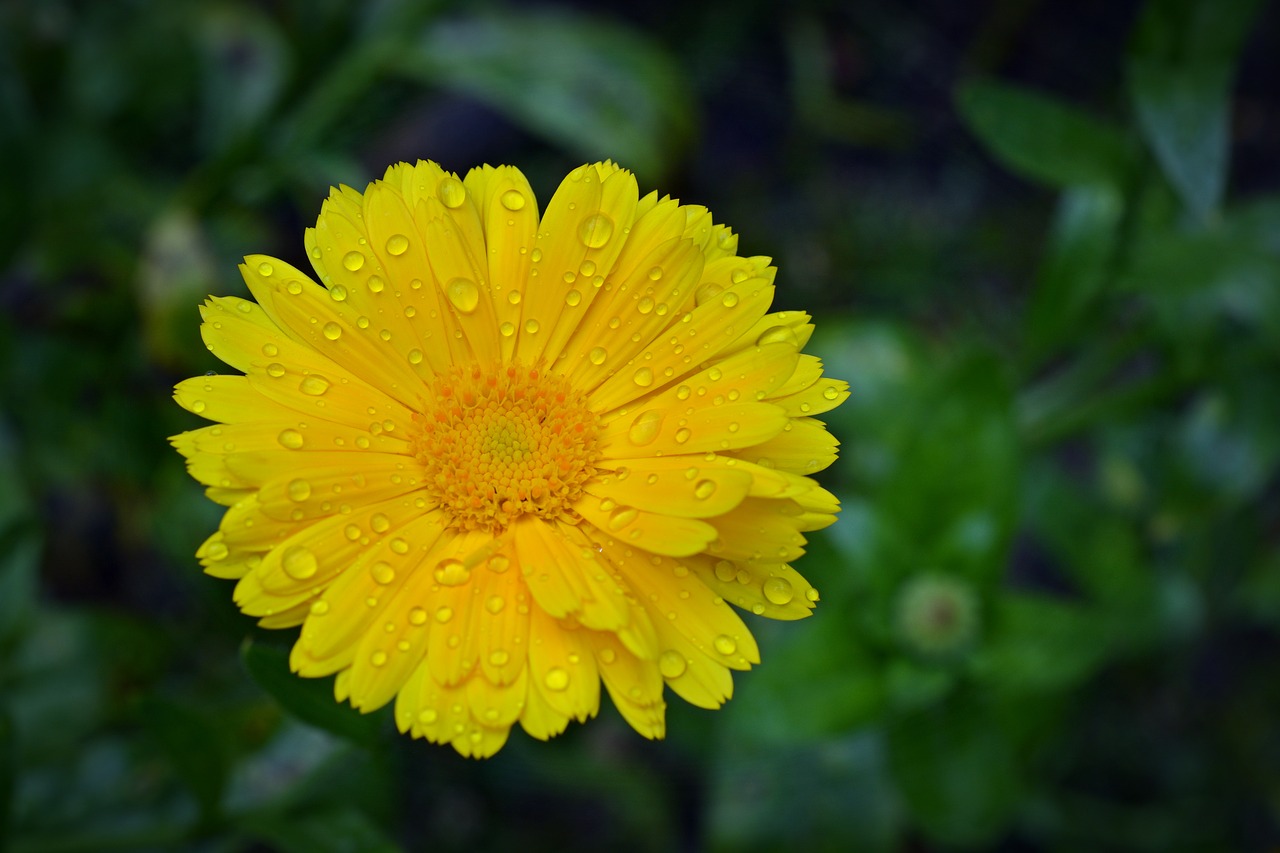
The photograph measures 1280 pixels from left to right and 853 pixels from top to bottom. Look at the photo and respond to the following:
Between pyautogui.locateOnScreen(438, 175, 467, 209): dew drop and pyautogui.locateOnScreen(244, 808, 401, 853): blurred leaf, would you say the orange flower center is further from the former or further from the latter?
pyautogui.locateOnScreen(244, 808, 401, 853): blurred leaf

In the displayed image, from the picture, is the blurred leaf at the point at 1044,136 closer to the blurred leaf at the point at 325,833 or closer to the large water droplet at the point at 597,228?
the large water droplet at the point at 597,228

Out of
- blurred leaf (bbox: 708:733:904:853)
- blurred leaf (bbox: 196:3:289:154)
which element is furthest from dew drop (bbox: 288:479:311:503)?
blurred leaf (bbox: 196:3:289:154)

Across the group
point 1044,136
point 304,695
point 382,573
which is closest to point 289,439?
point 382,573

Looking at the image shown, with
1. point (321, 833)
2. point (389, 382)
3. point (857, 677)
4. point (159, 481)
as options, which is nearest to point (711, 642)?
point (389, 382)

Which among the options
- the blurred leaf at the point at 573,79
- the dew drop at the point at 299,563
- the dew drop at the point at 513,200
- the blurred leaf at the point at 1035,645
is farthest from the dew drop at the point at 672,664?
the blurred leaf at the point at 573,79

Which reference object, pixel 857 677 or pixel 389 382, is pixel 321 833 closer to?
pixel 389 382

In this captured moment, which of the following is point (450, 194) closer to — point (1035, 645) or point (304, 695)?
point (304, 695)
